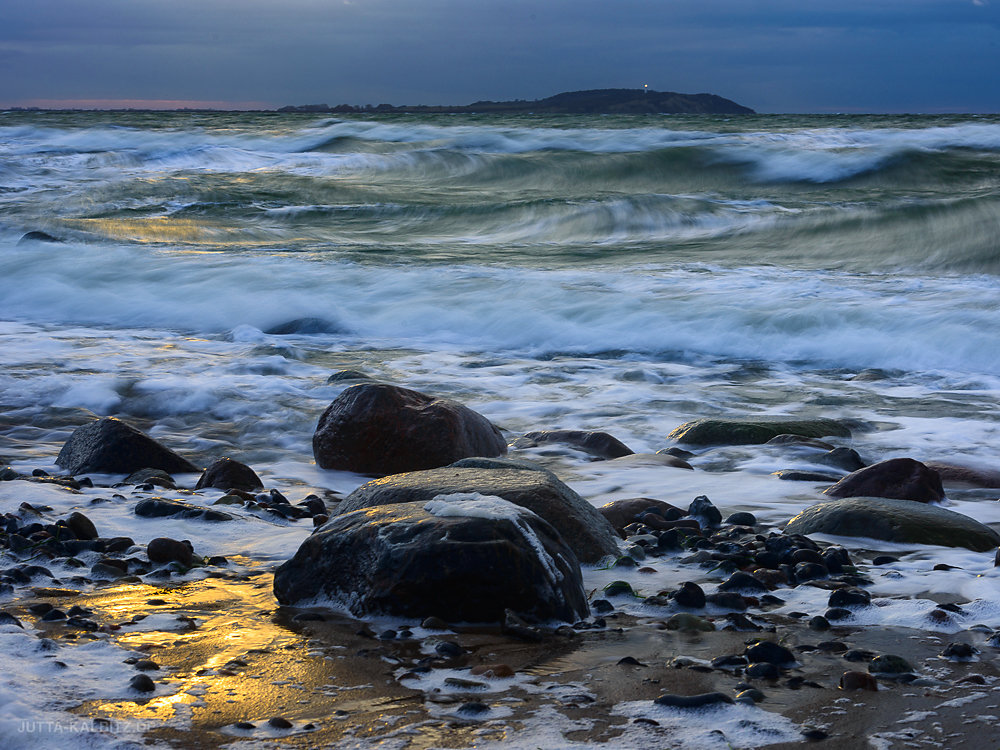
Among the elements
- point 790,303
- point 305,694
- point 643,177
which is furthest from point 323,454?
point 643,177

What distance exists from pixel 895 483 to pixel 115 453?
3.28 m

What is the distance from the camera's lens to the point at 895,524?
3.34m

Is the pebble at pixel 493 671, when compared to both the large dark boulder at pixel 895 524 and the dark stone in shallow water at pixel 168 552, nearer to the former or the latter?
the dark stone in shallow water at pixel 168 552

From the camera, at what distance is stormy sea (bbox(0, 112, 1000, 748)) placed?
97.3 inches

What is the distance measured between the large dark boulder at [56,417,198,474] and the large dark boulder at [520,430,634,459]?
5.52 feet

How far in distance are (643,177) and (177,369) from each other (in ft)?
49.8

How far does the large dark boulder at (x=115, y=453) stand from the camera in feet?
13.5

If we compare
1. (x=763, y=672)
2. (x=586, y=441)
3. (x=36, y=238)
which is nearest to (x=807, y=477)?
(x=586, y=441)

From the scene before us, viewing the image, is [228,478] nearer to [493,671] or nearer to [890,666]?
[493,671]

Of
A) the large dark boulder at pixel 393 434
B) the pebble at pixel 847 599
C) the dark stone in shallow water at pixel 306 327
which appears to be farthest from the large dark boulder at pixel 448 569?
the dark stone in shallow water at pixel 306 327

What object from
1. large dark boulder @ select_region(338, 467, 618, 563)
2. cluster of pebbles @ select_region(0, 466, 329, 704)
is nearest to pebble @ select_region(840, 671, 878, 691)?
large dark boulder @ select_region(338, 467, 618, 563)

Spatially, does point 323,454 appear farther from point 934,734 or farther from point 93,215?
point 93,215

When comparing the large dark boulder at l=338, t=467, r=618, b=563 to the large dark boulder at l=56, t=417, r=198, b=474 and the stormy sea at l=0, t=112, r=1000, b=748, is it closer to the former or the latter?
the stormy sea at l=0, t=112, r=1000, b=748

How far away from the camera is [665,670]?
2.22 m
